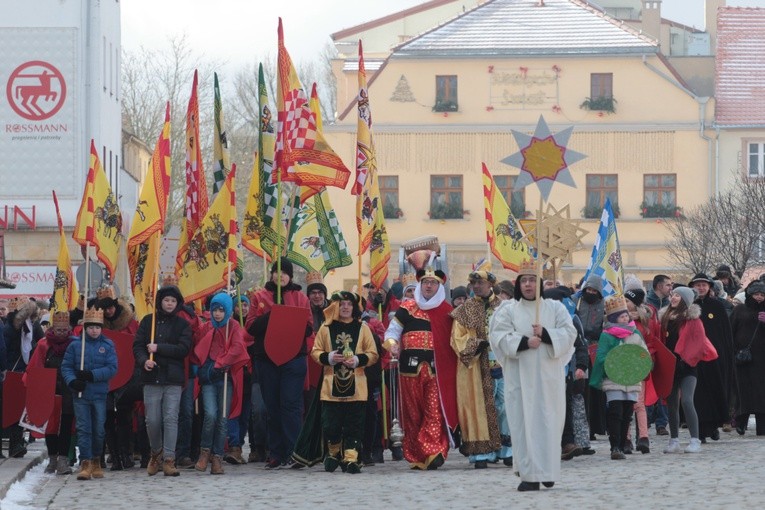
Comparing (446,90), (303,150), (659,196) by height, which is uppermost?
(446,90)

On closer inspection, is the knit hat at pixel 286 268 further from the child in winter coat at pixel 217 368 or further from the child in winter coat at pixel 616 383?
the child in winter coat at pixel 616 383

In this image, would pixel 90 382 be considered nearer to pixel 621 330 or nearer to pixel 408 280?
pixel 621 330

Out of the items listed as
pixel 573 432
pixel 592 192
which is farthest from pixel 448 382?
pixel 592 192

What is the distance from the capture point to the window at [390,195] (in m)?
58.7

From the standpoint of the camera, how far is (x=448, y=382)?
1683 centimetres

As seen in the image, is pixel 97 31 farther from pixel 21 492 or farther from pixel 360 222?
pixel 21 492

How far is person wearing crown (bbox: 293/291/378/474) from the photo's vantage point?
54.5ft

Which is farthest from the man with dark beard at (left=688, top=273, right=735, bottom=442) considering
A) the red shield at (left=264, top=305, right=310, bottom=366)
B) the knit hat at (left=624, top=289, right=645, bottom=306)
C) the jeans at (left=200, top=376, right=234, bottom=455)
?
the jeans at (left=200, top=376, right=234, bottom=455)

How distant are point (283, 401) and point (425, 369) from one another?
134 centimetres

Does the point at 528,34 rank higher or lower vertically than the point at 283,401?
higher

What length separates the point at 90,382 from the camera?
53.0 feet

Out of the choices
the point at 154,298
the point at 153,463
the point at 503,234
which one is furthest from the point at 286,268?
the point at 503,234

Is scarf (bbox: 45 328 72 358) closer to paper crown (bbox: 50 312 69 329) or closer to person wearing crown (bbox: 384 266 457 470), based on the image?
paper crown (bbox: 50 312 69 329)

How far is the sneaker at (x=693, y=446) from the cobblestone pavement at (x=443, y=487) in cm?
10
